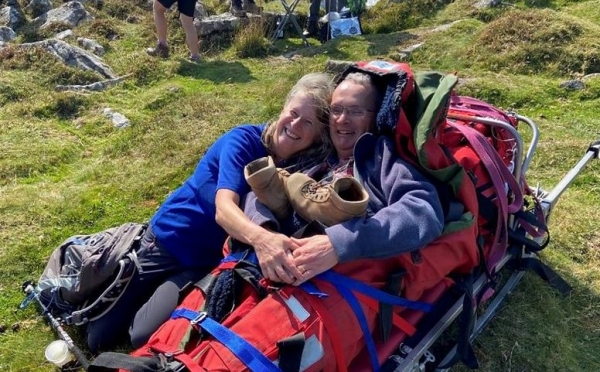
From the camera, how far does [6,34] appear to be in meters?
11.6

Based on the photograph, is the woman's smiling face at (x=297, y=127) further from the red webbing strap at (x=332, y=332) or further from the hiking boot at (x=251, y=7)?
the hiking boot at (x=251, y=7)

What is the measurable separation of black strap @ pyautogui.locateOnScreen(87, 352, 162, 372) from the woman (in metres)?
0.72

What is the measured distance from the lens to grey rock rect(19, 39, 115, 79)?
9.38m

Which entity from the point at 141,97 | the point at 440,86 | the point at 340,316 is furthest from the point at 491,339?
the point at 141,97

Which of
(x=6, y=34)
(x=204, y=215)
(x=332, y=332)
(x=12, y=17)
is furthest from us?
(x=12, y=17)

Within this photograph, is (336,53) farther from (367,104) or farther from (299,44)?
(367,104)

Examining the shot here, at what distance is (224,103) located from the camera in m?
7.98

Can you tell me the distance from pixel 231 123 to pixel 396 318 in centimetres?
477

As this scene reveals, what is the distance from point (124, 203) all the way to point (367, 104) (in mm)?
3295

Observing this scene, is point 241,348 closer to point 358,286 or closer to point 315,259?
point 315,259

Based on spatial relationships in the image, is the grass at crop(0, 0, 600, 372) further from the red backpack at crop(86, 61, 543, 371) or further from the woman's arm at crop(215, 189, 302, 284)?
the woman's arm at crop(215, 189, 302, 284)

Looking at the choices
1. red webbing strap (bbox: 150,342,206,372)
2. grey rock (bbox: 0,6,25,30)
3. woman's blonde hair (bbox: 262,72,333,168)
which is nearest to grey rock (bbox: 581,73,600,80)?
woman's blonde hair (bbox: 262,72,333,168)

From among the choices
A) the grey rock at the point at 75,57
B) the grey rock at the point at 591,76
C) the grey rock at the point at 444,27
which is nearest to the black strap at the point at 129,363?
the grey rock at the point at 591,76

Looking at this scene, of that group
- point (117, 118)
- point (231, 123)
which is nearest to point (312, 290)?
point (231, 123)
